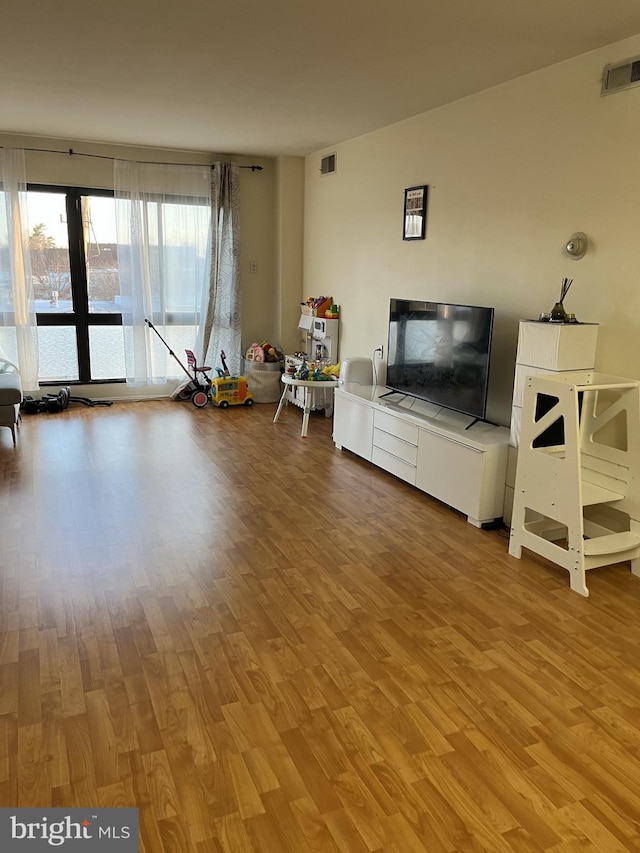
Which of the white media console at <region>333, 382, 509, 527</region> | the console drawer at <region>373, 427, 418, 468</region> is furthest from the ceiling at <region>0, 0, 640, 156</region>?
the console drawer at <region>373, 427, 418, 468</region>

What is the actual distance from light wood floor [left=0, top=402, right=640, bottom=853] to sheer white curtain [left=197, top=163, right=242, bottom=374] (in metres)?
3.47

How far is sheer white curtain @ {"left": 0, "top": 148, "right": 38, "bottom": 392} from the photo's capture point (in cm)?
620

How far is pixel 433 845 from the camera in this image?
1720mm

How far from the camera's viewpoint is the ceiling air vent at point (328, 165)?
6342mm

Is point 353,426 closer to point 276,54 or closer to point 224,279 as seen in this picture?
point 276,54

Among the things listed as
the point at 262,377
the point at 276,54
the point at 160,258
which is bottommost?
the point at 262,377

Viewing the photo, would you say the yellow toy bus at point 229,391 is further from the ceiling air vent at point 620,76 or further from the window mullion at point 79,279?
the ceiling air vent at point 620,76

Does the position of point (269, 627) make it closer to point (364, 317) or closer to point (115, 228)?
point (364, 317)

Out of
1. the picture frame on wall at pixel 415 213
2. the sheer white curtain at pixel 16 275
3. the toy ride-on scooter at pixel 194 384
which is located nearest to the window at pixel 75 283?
the sheer white curtain at pixel 16 275

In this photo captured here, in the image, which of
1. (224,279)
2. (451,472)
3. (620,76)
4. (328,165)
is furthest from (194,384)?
(620,76)

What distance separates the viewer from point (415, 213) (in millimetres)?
5070

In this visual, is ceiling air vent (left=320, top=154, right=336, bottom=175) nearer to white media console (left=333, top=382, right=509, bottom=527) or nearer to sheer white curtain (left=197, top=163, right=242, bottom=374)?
sheer white curtain (left=197, top=163, right=242, bottom=374)

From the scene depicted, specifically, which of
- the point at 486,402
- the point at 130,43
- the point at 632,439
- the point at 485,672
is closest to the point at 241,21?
the point at 130,43

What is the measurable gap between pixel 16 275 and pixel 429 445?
459 centimetres
